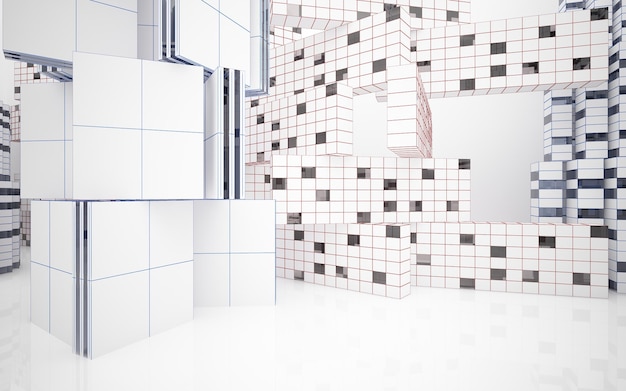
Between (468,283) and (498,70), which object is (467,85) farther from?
(468,283)

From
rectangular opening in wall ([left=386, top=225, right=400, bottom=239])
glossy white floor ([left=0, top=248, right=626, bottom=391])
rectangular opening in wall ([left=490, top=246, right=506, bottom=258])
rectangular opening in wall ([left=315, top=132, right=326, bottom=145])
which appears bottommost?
glossy white floor ([left=0, top=248, right=626, bottom=391])

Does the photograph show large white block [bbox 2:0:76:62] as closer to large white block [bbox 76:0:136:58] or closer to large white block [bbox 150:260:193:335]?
large white block [bbox 76:0:136:58]

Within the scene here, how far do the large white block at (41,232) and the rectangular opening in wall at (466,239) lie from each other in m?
5.27

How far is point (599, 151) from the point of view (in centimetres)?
659

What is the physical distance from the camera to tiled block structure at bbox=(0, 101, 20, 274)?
6.88 meters

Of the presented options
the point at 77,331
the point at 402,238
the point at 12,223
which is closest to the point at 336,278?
the point at 402,238

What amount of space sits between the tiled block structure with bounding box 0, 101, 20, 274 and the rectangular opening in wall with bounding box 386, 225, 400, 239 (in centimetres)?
647

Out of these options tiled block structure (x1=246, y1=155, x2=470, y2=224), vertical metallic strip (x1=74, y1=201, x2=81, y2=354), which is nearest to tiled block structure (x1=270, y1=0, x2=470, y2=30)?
tiled block structure (x1=246, y1=155, x2=470, y2=224)

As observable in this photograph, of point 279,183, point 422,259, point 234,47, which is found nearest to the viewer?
point 234,47

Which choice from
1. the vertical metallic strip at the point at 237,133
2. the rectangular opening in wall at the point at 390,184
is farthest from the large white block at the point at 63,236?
the rectangular opening in wall at the point at 390,184

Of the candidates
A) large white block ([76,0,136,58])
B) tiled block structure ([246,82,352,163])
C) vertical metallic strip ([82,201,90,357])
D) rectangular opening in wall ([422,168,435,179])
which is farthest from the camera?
rectangular opening in wall ([422,168,435,179])

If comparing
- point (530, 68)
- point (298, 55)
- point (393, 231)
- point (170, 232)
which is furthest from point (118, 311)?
point (530, 68)

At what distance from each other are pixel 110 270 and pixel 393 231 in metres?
3.44

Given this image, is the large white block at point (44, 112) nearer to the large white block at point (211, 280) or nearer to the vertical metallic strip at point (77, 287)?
the vertical metallic strip at point (77, 287)
